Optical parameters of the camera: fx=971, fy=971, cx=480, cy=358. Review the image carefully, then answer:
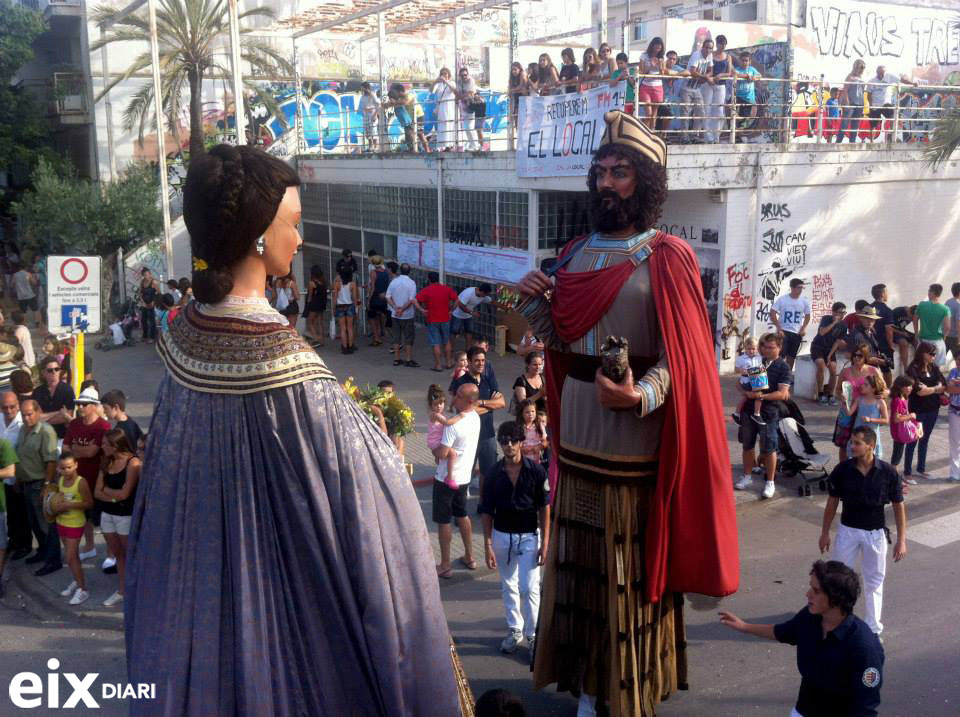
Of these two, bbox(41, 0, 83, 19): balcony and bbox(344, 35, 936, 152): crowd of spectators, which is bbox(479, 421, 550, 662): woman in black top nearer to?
bbox(344, 35, 936, 152): crowd of spectators

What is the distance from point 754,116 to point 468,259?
204 inches

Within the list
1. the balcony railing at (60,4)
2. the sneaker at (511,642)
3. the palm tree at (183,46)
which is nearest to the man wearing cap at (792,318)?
the sneaker at (511,642)

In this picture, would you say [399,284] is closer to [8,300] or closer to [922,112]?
[922,112]

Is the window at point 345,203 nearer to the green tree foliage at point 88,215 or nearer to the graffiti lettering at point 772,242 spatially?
the green tree foliage at point 88,215

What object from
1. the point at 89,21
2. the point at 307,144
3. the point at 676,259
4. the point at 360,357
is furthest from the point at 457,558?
the point at 89,21

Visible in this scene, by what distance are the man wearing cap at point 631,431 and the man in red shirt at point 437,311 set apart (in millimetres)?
10550

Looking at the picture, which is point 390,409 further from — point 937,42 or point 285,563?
point 937,42

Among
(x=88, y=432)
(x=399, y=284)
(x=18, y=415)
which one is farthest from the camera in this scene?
(x=399, y=284)

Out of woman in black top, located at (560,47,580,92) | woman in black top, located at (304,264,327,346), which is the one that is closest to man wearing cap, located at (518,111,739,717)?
woman in black top, located at (560,47,580,92)

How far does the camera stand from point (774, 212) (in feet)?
45.6

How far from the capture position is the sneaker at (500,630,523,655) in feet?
20.8

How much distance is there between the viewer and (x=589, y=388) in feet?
14.2

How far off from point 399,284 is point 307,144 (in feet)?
31.8

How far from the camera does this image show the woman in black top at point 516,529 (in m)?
6.29
